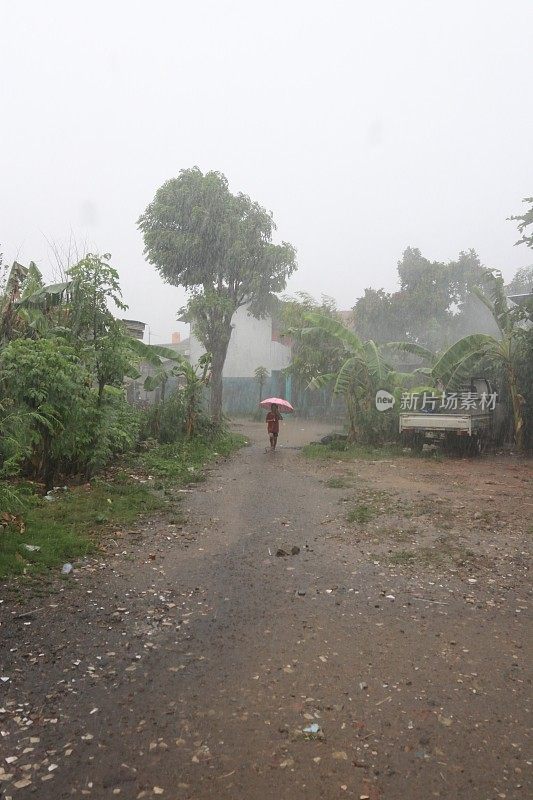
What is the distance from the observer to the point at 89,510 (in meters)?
6.79

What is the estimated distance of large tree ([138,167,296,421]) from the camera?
22969 mm

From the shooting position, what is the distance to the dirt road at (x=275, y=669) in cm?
250

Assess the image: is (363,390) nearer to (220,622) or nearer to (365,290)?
(220,622)

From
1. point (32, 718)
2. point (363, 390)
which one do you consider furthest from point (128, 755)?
point (363, 390)

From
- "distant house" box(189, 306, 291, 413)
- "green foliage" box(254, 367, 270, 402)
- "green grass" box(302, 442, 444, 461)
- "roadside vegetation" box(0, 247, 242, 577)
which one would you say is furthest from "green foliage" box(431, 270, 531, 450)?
"distant house" box(189, 306, 291, 413)

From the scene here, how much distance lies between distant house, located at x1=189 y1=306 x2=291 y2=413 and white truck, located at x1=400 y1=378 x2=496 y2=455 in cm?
1540

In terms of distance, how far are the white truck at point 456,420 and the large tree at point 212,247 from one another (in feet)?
35.4

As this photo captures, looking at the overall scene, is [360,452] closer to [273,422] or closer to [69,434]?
[273,422]

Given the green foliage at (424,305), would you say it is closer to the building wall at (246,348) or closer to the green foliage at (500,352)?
the building wall at (246,348)

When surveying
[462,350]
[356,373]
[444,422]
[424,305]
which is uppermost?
[424,305]

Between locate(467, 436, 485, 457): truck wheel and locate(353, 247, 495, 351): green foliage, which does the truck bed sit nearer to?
locate(467, 436, 485, 457): truck wheel

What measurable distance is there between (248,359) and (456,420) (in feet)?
62.2

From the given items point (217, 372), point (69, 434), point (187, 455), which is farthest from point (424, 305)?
point (69, 434)

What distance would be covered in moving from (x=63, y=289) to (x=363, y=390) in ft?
28.8
